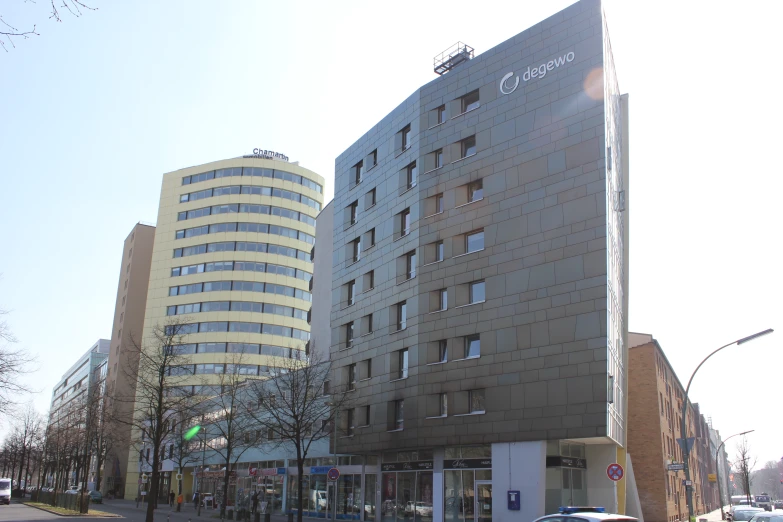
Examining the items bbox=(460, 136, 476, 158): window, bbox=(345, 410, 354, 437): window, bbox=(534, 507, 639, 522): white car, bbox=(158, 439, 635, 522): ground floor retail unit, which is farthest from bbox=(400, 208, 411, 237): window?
bbox=(534, 507, 639, 522): white car

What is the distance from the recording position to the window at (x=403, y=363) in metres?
35.3

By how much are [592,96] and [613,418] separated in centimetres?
1360

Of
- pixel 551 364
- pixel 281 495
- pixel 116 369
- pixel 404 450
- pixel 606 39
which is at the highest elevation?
pixel 606 39

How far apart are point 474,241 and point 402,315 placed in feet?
19.9

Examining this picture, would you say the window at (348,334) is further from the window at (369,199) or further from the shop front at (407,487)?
the shop front at (407,487)

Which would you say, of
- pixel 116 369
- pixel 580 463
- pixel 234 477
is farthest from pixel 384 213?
pixel 116 369

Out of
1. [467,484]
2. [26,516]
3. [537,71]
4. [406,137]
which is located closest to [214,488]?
[26,516]

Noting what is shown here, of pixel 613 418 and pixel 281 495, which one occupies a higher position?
pixel 613 418

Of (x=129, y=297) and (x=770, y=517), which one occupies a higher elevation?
(x=129, y=297)

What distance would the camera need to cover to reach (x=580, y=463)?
100 feet

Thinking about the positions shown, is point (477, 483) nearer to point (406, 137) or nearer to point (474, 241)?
point (474, 241)

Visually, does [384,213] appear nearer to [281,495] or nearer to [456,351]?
[456,351]

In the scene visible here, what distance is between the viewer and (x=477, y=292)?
106ft

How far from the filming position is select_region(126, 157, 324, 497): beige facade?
8288cm
